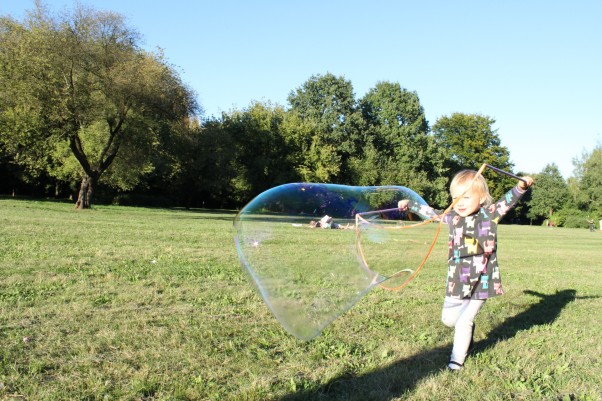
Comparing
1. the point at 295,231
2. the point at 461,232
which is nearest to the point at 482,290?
the point at 461,232

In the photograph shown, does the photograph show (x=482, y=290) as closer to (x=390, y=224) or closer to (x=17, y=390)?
(x=390, y=224)

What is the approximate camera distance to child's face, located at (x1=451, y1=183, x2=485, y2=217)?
497 cm

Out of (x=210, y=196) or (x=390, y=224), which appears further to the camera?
(x=210, y=196)

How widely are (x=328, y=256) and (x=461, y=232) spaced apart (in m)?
1.40

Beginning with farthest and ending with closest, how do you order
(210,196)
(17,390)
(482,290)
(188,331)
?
(210,196) → (188,331) → (482,290) → (17,390)

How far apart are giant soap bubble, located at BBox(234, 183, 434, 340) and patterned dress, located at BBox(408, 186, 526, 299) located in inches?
22.4

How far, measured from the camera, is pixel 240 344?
5027 mm

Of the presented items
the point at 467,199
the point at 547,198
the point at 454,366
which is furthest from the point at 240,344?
the point at 547,198

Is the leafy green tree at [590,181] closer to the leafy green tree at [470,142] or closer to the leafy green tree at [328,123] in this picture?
the leafy green tree at [470,142]

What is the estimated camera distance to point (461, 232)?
5.12 meters

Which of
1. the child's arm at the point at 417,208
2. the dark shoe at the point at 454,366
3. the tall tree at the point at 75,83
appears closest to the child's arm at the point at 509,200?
the child's arm at the point at 417,208

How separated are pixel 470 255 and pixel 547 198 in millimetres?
83960

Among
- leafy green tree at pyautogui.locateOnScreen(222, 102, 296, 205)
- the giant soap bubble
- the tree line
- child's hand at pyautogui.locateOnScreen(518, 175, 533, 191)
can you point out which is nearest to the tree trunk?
the tree line

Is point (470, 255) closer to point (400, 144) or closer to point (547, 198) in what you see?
point (400, 144)
